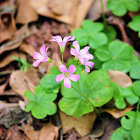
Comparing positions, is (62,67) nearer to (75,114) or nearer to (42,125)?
(75,114)

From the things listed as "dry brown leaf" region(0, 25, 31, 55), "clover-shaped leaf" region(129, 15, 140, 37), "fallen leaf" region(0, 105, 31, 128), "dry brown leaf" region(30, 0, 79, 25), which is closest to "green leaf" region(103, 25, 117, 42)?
"clover-shaped leaf" region(129, 15, 140, 37)

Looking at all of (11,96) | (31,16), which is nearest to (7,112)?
(11,96)

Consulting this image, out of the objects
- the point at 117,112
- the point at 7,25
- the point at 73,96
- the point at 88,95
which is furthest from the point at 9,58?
the point at 117,112

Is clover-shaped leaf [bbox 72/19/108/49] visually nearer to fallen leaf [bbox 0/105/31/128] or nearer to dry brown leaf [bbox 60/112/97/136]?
dry brown leaf [bbox 60/112/97/136]

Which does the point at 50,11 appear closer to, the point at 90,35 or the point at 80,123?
the point at 90,35

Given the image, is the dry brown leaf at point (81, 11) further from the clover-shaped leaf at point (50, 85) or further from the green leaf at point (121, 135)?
the green leaf at point (121, 135)
